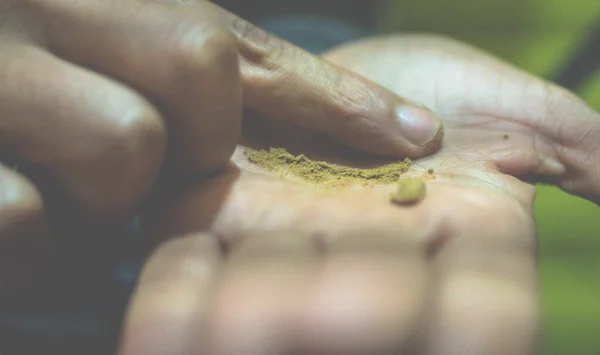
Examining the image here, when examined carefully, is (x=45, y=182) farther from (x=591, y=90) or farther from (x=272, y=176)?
(x=591, y=90)

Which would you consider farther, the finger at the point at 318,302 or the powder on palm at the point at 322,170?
the powder on palm at the point at 322,170

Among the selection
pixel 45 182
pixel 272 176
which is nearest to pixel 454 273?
pixel 272 176

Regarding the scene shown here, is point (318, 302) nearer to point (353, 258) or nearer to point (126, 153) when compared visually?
point (353, 258)

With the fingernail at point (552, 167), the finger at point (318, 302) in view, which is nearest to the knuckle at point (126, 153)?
the finger at point (318, 302)

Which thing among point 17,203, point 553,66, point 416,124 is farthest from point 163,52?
point 553,66

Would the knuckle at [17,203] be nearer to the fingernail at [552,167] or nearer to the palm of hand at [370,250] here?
the palm of hand at [370,250]

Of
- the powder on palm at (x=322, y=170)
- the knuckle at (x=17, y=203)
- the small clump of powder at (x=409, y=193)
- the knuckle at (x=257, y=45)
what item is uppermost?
the knuckle at (x=257, y=45)
